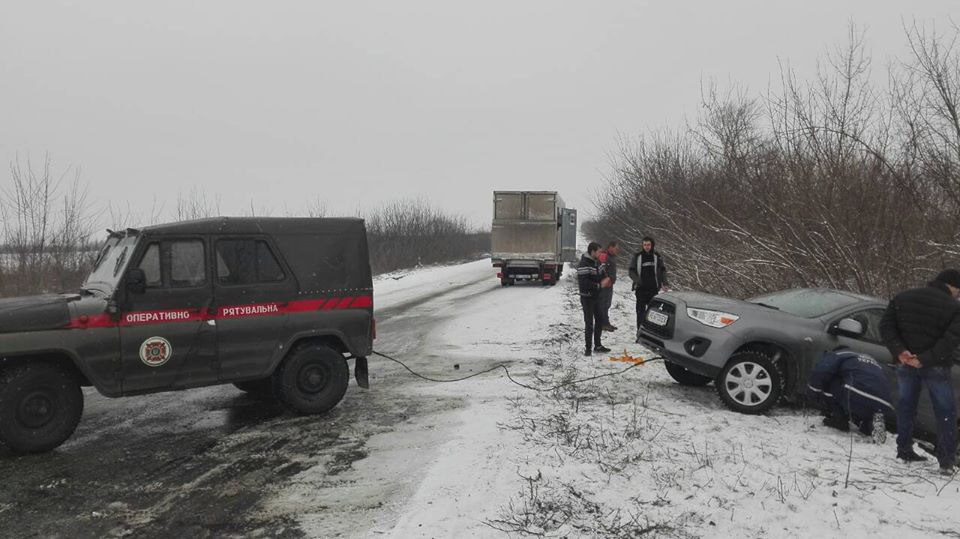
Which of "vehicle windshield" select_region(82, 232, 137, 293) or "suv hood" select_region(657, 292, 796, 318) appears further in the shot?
"suv hood" select_region(657, 292, 796, 318)

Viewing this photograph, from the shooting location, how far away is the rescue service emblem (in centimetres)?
508

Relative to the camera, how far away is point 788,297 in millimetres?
7109

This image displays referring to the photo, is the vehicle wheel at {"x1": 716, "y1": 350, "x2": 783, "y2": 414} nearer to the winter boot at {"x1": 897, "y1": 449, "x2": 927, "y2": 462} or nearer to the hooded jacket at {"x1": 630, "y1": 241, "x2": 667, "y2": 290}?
the winter boot at {"x1": 897, "y1": 449, "x2": 927, "y2": 462}

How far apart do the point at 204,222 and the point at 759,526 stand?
5.33 m

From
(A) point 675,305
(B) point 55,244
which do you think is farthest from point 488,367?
(B) point 55,244

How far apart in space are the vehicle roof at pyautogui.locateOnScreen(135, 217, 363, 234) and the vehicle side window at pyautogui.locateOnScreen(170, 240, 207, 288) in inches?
5.3

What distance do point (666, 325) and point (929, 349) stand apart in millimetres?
2599

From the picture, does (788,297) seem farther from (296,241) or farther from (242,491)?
(242,491)

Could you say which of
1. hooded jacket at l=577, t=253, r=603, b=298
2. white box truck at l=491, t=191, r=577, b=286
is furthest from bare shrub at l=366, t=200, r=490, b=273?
hooded jacket at l=577, t=253, r=603, b=298

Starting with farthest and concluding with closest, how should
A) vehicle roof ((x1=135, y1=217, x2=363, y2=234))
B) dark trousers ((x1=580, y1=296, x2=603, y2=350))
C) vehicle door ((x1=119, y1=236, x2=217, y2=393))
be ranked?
1. dark trousers ((x1=580, y1=296, x2=603, y2=350))
2. vehicle roof ((x1=135, y1=217, x2=363, y2=234))
3. vehicle door ((x1=119, y1=236, x2=217, y2=393))

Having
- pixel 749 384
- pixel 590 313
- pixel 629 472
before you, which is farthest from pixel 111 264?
pixel 749 384

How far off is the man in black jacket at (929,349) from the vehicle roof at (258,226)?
5339 millimetres

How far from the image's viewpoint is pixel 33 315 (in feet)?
15.3

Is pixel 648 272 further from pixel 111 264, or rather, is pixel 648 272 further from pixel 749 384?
pixel 111 264
